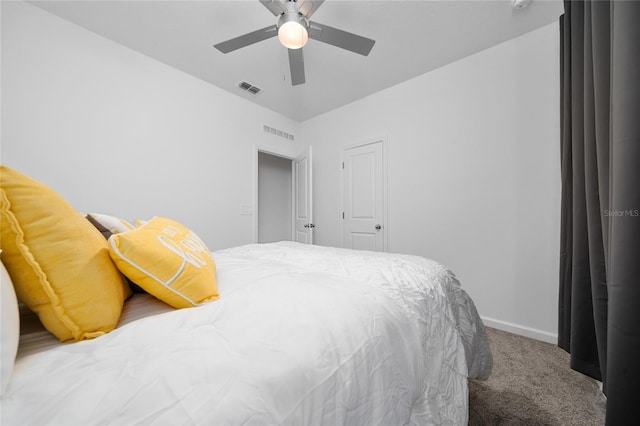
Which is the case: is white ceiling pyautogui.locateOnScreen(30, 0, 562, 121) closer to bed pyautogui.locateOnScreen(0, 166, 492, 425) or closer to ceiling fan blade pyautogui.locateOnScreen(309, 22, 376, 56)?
ceiling fan blade pyautogui.locateOnScreen(309, 22, 376, 56)

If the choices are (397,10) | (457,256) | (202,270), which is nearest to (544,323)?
(457,256)

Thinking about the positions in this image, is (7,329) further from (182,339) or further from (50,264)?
(182,339)

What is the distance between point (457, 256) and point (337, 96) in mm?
2593

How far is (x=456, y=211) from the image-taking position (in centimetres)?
260

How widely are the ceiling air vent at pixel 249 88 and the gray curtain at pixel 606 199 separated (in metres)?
2.90

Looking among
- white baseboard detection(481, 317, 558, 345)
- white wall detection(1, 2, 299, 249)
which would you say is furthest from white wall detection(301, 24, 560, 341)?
white wall detection(1, 2, 299, 249)

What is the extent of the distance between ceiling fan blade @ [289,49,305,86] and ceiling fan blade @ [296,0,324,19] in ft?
0.83

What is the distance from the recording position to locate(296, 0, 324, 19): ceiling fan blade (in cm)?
149

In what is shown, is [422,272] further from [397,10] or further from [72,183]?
[72,183]

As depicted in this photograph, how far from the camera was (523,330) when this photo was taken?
2.17 meters

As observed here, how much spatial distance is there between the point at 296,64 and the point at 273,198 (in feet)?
10.4

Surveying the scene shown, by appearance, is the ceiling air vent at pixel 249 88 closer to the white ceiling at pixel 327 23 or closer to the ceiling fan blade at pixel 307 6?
the white ceiling at pixel 327 23

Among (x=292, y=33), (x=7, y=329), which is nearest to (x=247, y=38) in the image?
(x=292, y=33)

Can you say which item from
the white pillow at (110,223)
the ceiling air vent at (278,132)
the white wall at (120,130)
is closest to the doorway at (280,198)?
the ceiling air vent at (278,132)
